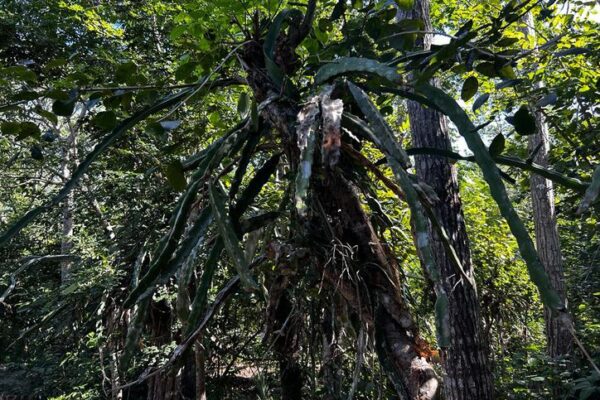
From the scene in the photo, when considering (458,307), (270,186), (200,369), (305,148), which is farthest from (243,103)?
(270,186)

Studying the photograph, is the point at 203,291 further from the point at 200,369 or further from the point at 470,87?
the point at 200,369

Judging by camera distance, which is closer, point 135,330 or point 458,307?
point 135,330

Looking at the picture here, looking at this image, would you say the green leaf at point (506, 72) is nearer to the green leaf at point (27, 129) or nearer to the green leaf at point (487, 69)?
the green leaf at point (487, 69)

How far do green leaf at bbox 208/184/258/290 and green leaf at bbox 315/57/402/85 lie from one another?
0.32 meters

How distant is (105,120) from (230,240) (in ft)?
1.40

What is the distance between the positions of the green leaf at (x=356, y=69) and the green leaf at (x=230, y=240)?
0.32m

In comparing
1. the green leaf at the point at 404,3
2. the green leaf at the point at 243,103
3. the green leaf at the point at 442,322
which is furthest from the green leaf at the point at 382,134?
the green leaf at the point at 243,103

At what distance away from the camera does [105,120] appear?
105 cm

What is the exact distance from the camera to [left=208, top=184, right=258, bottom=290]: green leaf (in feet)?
2.60

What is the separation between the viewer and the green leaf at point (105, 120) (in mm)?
1044

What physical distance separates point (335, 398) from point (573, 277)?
17.0ft

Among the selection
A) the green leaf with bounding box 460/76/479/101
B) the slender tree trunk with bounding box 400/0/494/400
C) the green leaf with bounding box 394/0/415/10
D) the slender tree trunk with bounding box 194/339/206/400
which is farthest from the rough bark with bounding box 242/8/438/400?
the slender tree trunk with bounding box 194/339/206/400

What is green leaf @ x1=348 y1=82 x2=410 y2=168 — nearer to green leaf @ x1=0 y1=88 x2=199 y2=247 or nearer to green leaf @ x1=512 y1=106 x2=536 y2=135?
green leaf @ x1=512 y1=106 x2=536 y2=135

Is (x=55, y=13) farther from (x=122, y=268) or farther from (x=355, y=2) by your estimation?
(x=355, y=2)
